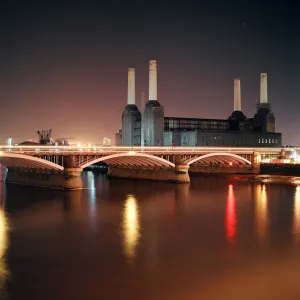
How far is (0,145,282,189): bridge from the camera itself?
37188 millimetres

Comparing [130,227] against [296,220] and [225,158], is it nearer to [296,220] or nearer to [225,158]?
[296,220]

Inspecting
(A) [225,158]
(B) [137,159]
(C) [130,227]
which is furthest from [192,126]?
(C) [130,227]

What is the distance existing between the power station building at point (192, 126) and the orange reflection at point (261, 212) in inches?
1172

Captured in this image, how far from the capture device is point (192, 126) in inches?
3292

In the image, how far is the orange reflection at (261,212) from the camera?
2402 cm

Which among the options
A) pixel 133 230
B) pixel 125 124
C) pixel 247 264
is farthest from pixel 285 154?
pixel 247 264

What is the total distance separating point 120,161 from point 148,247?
2911cm

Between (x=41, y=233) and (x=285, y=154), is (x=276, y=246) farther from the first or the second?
(x=285, y=154)

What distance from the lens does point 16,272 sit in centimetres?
1619

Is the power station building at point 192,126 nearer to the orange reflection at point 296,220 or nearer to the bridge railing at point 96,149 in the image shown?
the bridge railing at point 96,149

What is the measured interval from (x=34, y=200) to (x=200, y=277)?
841 inches

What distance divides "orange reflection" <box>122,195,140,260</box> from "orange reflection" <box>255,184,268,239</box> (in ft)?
21.5

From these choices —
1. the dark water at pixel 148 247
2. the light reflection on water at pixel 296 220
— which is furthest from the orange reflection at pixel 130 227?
the light reflection on water at pixel 296 220

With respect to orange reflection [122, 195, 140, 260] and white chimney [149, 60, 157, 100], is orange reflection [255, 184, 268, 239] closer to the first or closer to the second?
orange reflection [122, 195, 140, 260]
